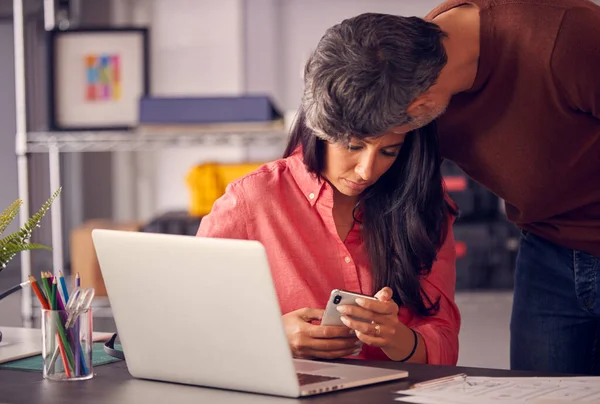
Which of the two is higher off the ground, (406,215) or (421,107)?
(421,107)

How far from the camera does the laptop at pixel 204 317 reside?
1135 mm

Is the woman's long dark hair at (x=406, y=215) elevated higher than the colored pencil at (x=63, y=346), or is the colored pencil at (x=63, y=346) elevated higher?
the woman's long dark hair at (x=406, y=215)

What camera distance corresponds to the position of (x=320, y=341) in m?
1.39

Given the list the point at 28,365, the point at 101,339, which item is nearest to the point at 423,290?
the point at 101,339

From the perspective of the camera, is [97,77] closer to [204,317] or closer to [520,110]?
[520,110]

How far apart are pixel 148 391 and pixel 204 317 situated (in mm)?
128

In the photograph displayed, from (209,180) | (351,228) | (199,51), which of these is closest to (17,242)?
(351,228)

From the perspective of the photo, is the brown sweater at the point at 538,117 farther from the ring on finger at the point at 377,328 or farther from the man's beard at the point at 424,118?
the ring on finger at the point at 377,328

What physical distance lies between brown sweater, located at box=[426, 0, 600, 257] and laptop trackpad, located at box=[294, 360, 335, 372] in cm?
57

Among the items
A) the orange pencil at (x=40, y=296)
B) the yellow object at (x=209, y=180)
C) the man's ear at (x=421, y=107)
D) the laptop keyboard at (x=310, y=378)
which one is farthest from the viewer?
the yellow object at (x=209, y=180)

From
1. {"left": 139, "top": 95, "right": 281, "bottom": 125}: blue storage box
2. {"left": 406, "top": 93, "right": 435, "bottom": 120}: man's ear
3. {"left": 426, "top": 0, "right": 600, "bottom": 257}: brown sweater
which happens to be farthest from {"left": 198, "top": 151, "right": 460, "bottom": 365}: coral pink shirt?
{"left": 139, "top": 95, "right": 281, "bottom": 125}: blue storage box

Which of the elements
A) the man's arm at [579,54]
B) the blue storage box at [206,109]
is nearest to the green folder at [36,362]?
the man's arm at [579,54]

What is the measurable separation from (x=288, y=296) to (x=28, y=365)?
1.58 ft

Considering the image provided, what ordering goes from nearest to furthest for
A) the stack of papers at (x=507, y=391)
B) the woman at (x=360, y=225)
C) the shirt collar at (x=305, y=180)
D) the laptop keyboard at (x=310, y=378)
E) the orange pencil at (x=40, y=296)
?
the stack of papers at (x=507, y=391), the laptop keyboard at (x=310, y=378), the orange pencil at (x=40, y=296), the woman at (x=360, y=225), the shirt collar at (x=305, y=180)
